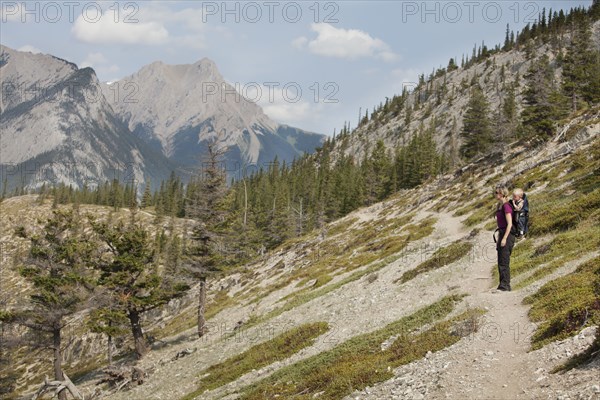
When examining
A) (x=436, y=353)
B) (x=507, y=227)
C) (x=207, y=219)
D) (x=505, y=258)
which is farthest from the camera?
(x=207, y=219)

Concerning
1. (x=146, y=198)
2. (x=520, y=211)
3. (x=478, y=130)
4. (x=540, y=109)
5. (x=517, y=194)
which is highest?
(x=146, y=198)

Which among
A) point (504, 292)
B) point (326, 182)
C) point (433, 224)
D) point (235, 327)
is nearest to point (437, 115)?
point (326, 182)

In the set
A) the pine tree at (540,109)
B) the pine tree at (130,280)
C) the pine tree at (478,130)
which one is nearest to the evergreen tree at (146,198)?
the pine tree at (478,130)

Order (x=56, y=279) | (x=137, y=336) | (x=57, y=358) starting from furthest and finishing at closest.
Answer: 1. (x=137, y=336)
2. (x=57, y=358)
3. (x=56, y=279)

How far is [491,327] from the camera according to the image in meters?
13.0

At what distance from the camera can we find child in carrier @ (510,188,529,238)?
1549 cm

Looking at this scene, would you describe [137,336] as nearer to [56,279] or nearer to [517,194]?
[56,279]

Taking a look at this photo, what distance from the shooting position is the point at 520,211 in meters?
15.6

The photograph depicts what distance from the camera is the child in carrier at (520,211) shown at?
1549 cm

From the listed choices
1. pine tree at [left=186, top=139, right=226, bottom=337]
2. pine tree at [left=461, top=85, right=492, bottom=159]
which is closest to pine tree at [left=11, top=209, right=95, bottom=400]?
pine tree at [left=186, top=139, right=226, bottom=337]

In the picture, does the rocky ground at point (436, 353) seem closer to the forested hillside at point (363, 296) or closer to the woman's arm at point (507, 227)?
the forested hillside at point (363, 296)

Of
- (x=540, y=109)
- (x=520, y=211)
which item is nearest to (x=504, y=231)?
(x=520, y=211)

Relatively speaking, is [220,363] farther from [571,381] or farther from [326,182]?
[326,182]

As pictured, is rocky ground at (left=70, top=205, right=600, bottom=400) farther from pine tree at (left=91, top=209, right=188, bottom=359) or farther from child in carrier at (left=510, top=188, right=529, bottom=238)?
pine tree at (left=91, top=209, right=188, bottom=359)
